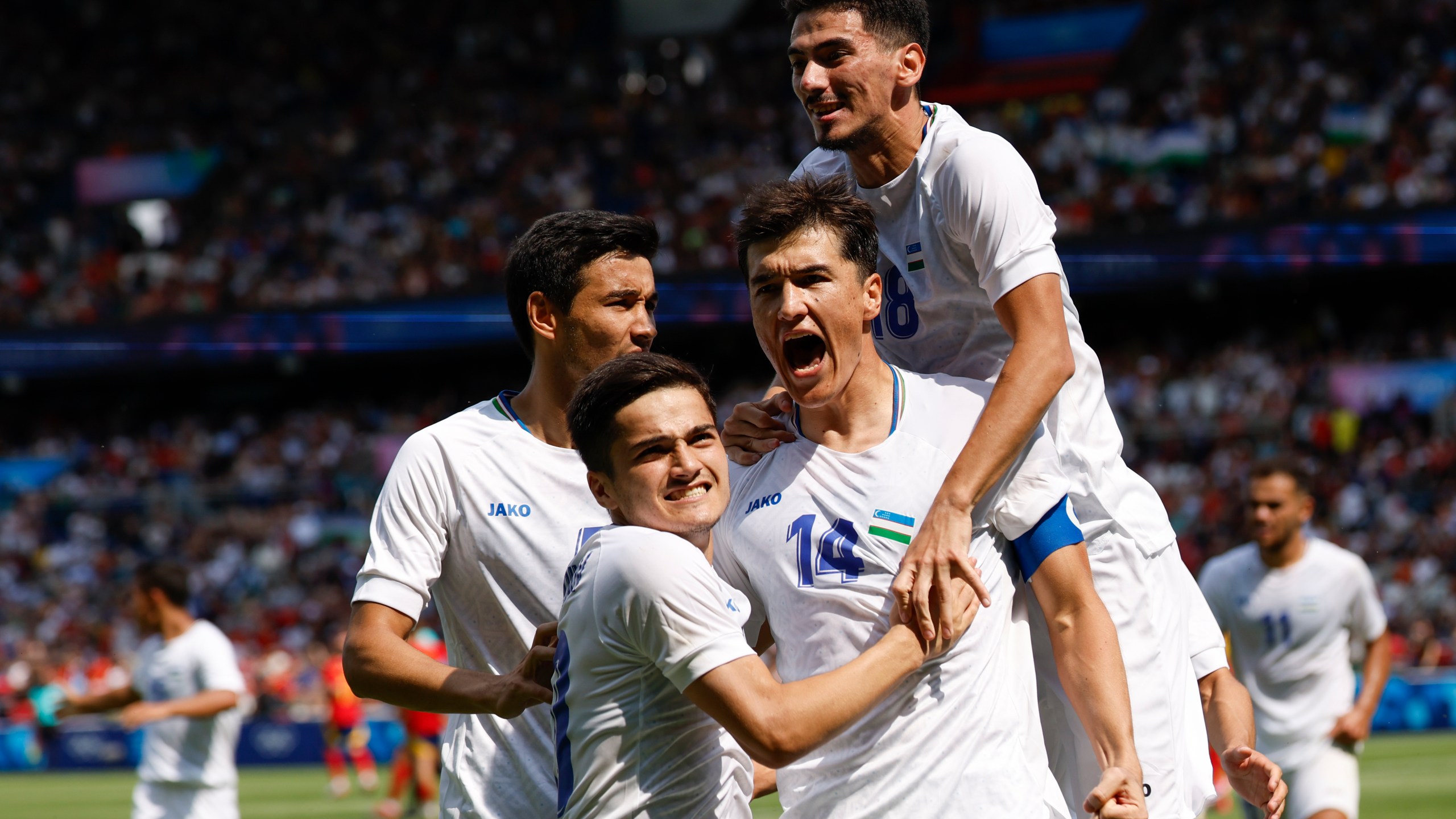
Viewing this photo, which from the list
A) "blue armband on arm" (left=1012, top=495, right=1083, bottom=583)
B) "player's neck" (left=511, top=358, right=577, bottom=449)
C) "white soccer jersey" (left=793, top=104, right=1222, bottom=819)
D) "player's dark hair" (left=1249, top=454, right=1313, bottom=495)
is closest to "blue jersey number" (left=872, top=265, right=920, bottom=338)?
"white soccer jersey" (left=793, top=104, right=1222, bottom=819)

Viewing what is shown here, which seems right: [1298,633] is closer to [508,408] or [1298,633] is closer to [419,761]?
[508,408]

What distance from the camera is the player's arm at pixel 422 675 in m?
3.20

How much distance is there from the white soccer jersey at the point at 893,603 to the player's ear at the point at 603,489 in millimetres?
369

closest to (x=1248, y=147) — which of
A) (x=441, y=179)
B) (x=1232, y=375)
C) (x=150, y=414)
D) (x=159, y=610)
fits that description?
(x=1232, y=375)

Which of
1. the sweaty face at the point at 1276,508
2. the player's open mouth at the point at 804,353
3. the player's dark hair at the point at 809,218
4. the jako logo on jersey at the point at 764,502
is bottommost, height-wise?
the sweaty face at the point at 1276,508

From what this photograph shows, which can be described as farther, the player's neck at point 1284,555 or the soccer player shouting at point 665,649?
the player's neck at point 1284,555

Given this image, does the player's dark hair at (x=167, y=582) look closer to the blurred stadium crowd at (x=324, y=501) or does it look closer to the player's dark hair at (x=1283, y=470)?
the player's dark hair at (x=1283, y=470)

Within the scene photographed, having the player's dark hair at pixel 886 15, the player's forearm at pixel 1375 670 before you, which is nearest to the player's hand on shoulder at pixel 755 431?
the player's dark hair at pixel 886 15

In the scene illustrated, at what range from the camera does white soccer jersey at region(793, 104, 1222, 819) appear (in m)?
3.52

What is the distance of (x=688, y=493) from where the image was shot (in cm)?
305

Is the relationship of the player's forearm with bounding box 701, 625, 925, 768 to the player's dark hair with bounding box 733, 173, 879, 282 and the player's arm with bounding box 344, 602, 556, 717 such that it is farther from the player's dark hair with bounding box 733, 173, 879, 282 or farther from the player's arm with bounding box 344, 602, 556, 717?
the player's dark hair with bounding box 733, 173, 879, 282

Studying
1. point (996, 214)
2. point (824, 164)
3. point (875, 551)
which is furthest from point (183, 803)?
point (996, 214)

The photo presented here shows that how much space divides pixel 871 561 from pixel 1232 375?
22.6 m

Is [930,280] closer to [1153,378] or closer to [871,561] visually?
[871,561]
